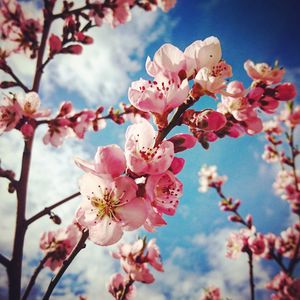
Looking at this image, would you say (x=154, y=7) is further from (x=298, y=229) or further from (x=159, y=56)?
(x=298, y=229)

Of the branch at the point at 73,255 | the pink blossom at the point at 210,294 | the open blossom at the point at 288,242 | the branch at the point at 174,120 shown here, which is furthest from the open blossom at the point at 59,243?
the open blossom at the point at 288,242

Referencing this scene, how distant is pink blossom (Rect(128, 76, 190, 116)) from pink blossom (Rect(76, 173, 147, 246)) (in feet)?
1.01

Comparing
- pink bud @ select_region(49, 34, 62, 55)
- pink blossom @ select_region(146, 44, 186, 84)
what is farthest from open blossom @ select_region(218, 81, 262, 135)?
pink bud @ select_region(49, 34, 62, 55)

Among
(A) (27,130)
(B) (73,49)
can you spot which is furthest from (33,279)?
(B) (73,49)

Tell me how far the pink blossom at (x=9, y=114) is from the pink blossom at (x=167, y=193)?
2078mm

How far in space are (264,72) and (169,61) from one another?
1.10 meters

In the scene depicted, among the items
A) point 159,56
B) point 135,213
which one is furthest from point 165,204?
point 159,56

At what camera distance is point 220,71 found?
129cm

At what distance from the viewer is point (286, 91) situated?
72.7 inches

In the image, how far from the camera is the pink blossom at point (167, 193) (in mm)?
1077

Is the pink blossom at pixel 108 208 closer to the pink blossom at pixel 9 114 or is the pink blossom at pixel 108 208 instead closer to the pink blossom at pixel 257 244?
the pink blossom at pixel 9 114

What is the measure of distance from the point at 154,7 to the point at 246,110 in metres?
3.56

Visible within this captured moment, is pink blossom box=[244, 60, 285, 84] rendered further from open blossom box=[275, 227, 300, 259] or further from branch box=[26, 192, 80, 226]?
open blossom box=[275, 227, 300, 259]

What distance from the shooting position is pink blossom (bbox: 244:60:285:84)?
1928mm
